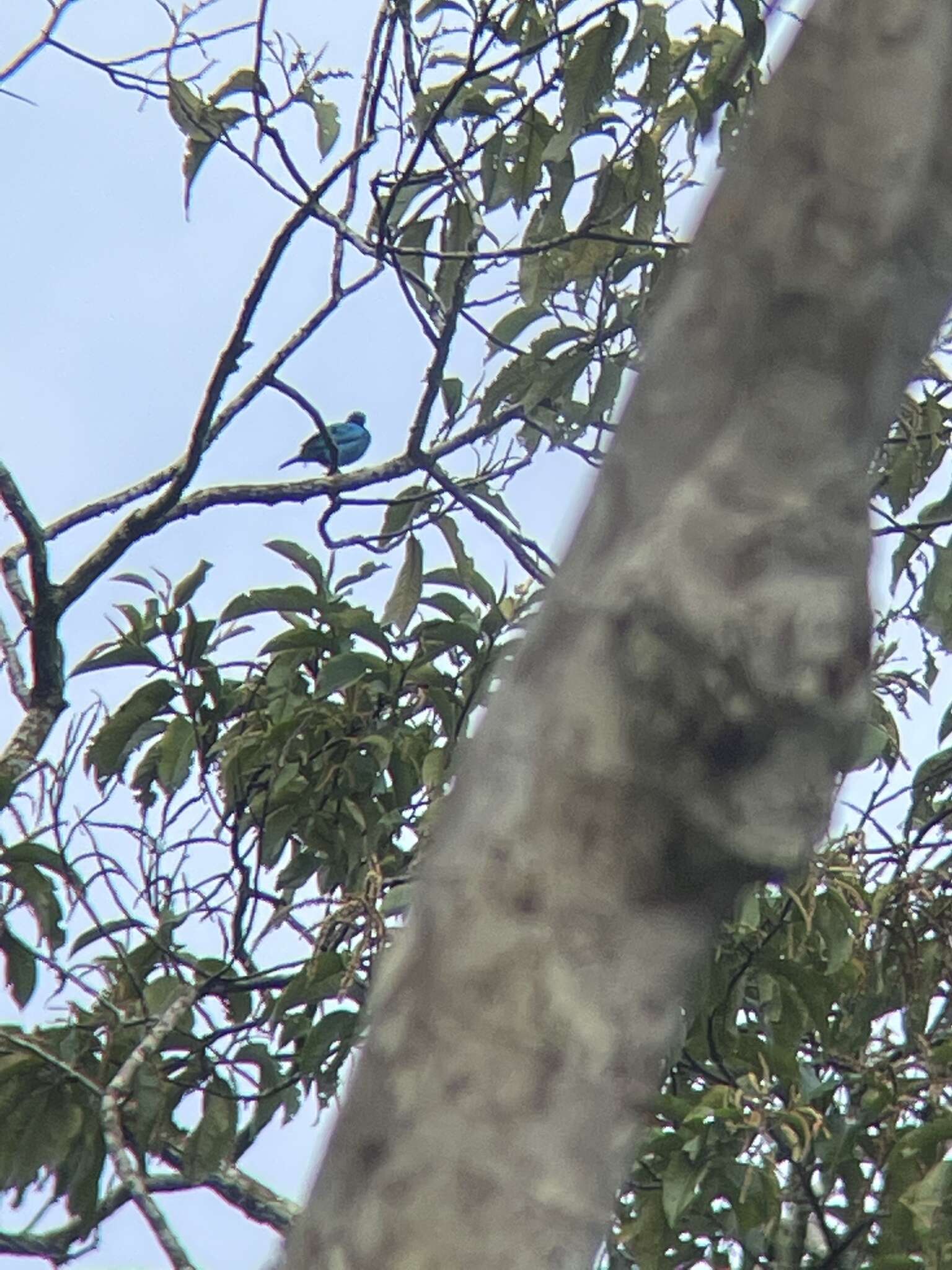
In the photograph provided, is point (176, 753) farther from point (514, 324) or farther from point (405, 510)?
point (514, 324)

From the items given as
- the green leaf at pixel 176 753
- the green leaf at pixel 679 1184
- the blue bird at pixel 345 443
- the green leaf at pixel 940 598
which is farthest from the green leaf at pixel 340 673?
the blue bird at pixel 345 443

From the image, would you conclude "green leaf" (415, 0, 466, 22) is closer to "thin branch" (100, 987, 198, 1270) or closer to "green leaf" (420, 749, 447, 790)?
"green leaf" (420, 749, 447, 790)

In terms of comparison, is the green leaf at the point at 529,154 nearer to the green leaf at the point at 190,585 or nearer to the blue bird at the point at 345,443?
the green leaf at the point at 190,585

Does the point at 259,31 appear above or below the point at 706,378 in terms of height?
above

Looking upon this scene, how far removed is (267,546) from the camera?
4.00m

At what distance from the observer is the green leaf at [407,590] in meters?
4.01

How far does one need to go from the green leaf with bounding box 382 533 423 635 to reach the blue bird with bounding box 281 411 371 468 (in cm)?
376

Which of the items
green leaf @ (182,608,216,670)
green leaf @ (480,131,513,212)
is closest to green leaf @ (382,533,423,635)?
green leaf @ (182,608,216,670)

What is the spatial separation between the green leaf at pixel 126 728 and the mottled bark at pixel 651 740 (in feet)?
9.08

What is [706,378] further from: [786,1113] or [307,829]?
[307,829]

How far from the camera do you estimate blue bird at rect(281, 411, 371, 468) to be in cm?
789

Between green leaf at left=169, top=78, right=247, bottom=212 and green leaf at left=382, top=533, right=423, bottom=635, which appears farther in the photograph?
green leaf at left=169, top=78, right=247, bottom=212

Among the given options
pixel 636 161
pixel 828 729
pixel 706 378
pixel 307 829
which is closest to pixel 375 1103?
pixel 828 729

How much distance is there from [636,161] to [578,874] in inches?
129
